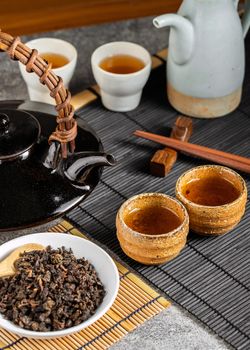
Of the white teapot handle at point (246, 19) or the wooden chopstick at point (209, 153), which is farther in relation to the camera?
the white teapot handle at point (246, 19)

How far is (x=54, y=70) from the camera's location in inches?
85.1

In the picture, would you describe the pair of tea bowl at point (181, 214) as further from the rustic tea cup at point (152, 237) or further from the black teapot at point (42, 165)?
the black teapot at point (42, 165)

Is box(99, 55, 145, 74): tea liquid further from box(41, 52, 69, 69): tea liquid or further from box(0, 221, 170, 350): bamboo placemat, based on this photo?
box(0, 221, 170, 350): bamboo placemat

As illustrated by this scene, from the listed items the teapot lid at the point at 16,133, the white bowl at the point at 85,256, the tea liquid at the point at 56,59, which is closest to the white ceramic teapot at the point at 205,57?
the tea liquid at the point at 56,59

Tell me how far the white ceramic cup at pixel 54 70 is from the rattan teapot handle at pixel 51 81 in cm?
38

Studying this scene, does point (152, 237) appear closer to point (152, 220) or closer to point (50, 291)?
point (152, 220)

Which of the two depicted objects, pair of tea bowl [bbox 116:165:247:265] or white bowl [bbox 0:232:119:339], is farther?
pair of tea bowl [bbox 116:165:247:265]

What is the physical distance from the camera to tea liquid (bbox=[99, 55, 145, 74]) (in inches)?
87.9

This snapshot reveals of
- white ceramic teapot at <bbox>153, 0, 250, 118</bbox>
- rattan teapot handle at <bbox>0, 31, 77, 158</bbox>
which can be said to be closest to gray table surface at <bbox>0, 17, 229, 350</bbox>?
rattan teapot handle at <bbox>0, 31, 77, 158</bbox>

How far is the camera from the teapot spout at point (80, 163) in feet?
6.04

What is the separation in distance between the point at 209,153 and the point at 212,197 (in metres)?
0.20

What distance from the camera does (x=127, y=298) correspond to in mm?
1710

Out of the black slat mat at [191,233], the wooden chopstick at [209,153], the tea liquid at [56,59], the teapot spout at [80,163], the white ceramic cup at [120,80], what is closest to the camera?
the black slat mat at [191,233]

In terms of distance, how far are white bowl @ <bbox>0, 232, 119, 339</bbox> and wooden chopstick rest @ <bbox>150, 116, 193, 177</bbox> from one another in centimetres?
34
